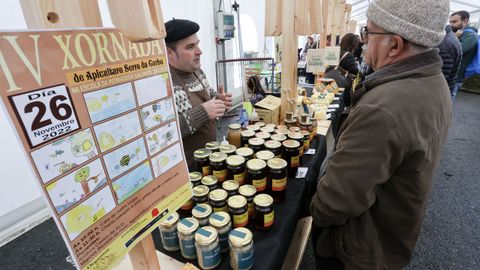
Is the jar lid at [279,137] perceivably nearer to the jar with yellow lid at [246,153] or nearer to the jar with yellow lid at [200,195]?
the jar with yellow lid at [246,153]

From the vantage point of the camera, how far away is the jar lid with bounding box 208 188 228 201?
89 cm

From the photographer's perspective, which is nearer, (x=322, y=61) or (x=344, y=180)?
(x=344, y=180)

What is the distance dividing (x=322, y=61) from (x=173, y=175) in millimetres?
2512

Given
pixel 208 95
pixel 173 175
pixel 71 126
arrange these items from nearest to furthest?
pixel 71 126 → pixel 173 175 → pixel 208 95

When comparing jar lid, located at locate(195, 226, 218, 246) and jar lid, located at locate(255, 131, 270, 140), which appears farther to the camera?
jar lid, located at locate(255, 131, 270, 140)

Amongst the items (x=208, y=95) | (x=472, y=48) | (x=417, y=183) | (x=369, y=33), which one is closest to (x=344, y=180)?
(x=417, y=183)

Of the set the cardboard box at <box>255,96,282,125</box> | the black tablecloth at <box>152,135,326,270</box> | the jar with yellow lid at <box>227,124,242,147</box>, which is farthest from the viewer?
the cardboard box at <box>255,96,282,125</box>

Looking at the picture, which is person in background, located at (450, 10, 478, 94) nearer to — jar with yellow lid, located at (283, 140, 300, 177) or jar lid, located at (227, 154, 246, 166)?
jar with yellow lid, located at (283, 140, 300, 177)

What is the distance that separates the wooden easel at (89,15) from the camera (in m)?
0.39

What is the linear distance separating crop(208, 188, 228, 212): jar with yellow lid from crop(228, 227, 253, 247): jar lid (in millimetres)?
142

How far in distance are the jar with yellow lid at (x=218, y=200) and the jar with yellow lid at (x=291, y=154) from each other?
1.39 feet

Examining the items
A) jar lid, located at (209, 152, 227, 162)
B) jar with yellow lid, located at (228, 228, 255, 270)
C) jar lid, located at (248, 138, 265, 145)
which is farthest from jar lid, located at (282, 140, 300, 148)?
jar with yellow lid, located at (228, 228, 255, 270)

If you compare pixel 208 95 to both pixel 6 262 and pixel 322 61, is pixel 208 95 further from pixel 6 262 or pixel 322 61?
pixel 6 262

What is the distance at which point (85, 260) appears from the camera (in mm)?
467
